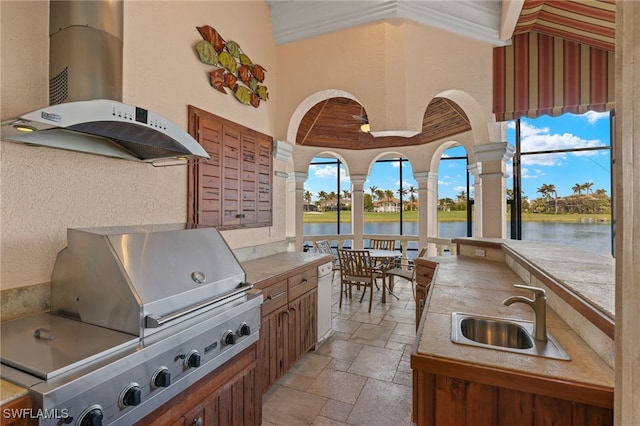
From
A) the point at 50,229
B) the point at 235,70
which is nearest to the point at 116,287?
the point at 50,229

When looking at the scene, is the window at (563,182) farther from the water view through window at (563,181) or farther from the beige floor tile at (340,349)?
the beige floor tile at (340,349)

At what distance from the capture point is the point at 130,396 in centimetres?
112

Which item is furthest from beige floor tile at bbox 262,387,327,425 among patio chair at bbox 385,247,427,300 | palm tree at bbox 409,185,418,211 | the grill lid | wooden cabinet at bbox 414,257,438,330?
palm tree at bbox 409,185,418,211

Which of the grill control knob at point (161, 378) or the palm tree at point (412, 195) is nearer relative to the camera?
the grill control knob at point (161, 378)

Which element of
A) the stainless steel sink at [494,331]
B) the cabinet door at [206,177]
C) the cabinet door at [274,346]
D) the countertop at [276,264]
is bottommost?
the cabinet door at [274,346]

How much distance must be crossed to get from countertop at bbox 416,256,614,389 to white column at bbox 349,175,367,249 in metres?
3.97

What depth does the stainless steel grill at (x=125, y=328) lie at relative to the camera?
3.28 feet

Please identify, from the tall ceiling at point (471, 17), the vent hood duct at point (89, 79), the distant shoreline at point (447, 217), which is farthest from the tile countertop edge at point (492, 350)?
the distant shoreline at point (447, 217)

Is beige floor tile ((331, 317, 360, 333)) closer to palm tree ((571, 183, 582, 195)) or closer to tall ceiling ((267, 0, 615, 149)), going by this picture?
tall ceiling ((267, 0, 615, 149))

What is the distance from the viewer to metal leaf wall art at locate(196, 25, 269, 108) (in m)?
2.53

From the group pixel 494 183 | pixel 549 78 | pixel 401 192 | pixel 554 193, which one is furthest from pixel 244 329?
pixel 401 192

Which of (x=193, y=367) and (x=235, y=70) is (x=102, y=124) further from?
(x=235, y=70)

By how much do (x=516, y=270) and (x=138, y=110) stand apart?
306 cm

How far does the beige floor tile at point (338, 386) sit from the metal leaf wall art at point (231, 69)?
2.76 m
